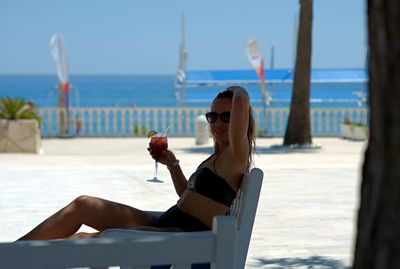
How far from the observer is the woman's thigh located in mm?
3949

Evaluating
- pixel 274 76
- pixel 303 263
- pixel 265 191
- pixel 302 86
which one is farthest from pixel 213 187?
pixel 274 76

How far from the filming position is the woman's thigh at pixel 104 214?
3949mm

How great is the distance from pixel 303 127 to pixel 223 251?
12463 mm

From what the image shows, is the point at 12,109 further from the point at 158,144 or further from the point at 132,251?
the point at 132,251

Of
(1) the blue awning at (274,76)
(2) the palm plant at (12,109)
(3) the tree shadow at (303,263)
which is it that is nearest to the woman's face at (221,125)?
(3) the tree shadow at (303,263)

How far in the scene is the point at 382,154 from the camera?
1811 mm

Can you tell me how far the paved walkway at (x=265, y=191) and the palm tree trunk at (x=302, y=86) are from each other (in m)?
0.50

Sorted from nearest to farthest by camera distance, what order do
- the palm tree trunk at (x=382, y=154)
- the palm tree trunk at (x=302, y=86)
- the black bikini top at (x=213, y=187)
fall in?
the palm tree trunk at (x=382, y=154) < the black bikini top at (x=213, y=187) < the palm tree trunk at (x=302, y=86)

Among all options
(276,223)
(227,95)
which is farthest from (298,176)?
(227,95)

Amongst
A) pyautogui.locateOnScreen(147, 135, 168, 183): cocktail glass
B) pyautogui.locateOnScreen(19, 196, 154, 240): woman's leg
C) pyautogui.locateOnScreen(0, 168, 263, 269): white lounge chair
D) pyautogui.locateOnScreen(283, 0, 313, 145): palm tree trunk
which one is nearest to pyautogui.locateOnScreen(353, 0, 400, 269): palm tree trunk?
pyautogui.locateOnScreen(0, 168, 263, 269): white lounge chair

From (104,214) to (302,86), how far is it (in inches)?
447

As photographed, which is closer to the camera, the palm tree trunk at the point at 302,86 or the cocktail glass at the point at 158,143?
the cocktail glass at the point at 158,143

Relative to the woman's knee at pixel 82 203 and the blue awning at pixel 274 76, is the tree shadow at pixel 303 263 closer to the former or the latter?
the woman's knee at pixel 82 203

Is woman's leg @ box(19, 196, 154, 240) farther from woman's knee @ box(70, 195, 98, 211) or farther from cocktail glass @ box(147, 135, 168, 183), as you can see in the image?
cocktail glass @ box(147, 135, 168, 183)
